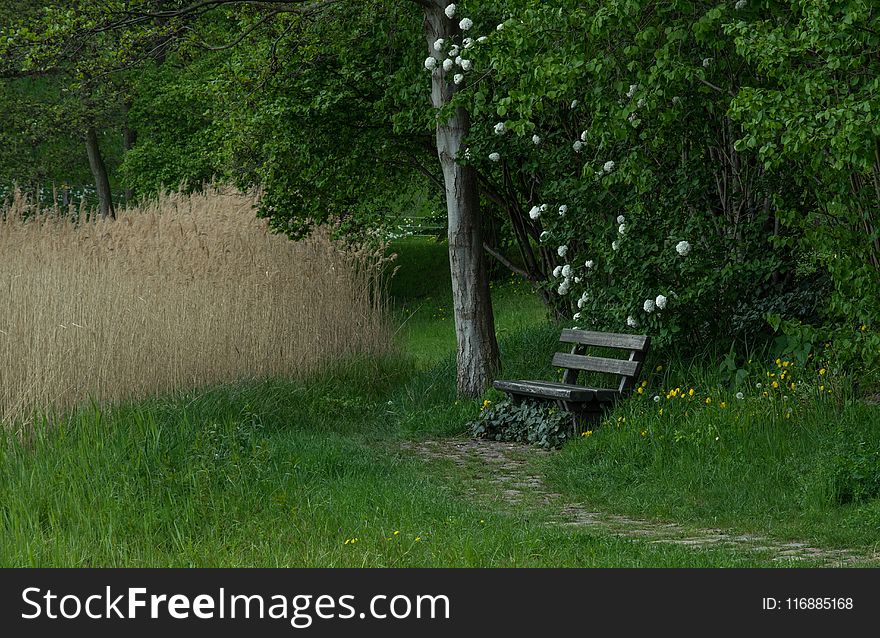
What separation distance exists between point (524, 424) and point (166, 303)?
10.1 ft

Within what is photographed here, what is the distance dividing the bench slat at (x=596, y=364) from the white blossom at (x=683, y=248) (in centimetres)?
89

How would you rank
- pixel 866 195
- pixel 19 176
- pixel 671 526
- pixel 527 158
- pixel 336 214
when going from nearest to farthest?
1. pixel 671 526
2. pixel 866 195
3. pixel 527 158
4. pixel 336 214
5. pixel 19 176

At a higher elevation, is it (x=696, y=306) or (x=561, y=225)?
(x=561, y=225)

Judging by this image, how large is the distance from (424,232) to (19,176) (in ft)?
30.4

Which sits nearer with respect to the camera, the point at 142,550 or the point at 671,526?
the point at 142,550

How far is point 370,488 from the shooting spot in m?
6.69

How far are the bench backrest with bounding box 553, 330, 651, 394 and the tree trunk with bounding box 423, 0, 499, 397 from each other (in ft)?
3.01

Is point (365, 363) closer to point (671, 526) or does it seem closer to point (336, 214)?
point (336, 214)

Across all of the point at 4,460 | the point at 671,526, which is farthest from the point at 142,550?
the point at 671,526

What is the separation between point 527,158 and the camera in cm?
1054

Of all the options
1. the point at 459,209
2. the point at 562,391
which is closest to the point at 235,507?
the point at 562,391

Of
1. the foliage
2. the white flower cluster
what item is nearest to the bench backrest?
the foliage

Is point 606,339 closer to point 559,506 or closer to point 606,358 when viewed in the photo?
point 606,358

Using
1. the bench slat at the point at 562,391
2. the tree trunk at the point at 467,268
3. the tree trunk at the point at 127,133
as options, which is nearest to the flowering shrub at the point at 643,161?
the tree trunk at the point at 467,268
